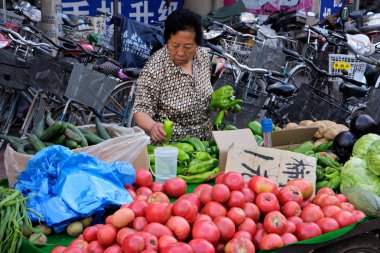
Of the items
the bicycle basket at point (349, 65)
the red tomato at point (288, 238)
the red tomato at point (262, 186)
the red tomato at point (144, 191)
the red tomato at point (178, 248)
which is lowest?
the red tomato at point (288, 238)

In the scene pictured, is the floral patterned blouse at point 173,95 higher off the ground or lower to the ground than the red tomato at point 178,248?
higher

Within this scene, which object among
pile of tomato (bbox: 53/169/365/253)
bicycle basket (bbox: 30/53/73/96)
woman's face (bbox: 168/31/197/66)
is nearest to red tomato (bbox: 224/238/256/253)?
pile of tomato (bbox: 53/169/365/253)

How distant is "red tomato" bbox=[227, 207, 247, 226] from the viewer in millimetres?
2183

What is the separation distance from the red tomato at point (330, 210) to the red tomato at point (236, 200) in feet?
1.51

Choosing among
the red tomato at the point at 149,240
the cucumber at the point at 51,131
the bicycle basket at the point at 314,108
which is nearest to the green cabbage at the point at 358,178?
the red tomato at the point at 149,240

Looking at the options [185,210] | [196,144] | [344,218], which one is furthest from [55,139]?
[344,218]

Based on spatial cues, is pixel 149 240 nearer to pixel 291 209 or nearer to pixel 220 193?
pixel 220 193

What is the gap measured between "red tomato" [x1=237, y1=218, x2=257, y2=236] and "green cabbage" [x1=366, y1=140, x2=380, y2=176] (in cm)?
108

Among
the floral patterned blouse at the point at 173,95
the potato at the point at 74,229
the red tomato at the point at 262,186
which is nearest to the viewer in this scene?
the potato at the point at 74,229

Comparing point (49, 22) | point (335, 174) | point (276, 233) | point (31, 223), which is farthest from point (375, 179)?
point (49, 22)

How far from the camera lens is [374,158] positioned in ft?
9.43

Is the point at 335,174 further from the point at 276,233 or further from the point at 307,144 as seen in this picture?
the point at 276,233

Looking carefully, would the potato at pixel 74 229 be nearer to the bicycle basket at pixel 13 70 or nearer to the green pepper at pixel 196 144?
the green pepper at pixel 196 144

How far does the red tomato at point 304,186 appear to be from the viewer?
2609 millimetres
